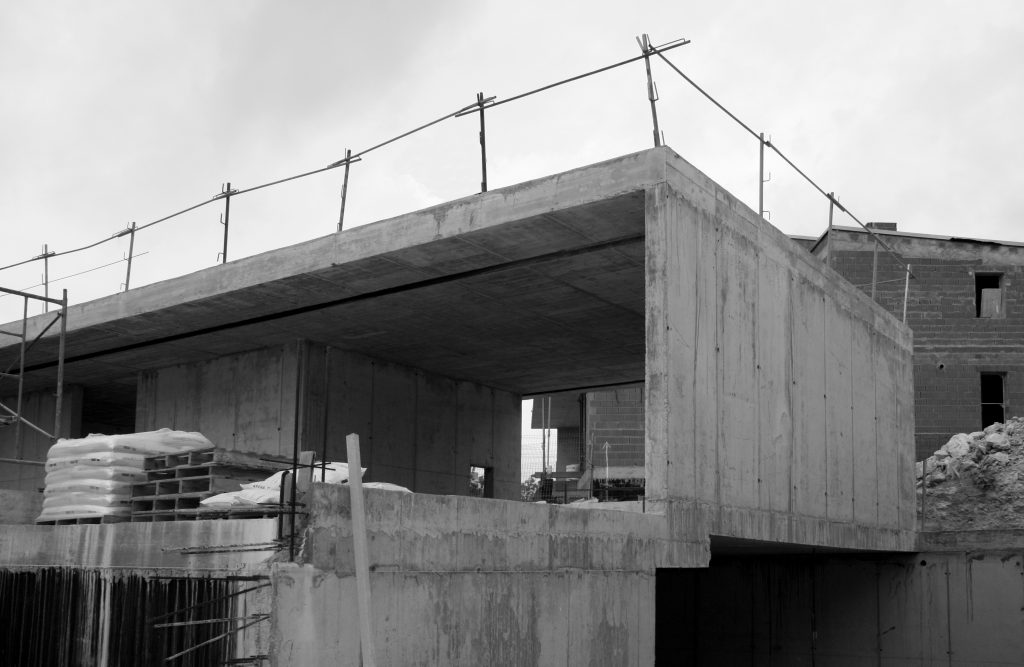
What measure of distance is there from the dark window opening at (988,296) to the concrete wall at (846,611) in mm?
12374

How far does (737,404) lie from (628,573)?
2991mm

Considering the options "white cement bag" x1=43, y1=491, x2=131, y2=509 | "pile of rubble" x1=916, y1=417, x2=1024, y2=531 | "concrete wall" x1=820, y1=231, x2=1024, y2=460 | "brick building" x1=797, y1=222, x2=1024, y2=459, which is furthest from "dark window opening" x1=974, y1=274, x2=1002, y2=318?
"white cement bag" x1=43, y1=491, x2=131, y2=509

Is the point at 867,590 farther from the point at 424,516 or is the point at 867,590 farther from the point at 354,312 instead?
the point at 424,516

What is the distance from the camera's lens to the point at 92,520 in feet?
39.2

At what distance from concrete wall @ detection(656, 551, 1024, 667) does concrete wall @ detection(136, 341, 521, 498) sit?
4990mm

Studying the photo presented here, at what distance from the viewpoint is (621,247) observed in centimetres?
1384

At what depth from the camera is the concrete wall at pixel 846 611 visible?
17891 millimetres

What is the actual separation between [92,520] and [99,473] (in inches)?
21.6

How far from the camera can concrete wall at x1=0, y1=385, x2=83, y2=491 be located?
77.5 feet

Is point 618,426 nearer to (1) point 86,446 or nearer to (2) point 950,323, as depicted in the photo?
(2) point 950,323

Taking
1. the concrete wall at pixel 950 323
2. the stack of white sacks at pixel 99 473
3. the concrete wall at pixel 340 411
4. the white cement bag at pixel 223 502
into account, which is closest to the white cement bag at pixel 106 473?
the stack of white sacks at pixel 99 473

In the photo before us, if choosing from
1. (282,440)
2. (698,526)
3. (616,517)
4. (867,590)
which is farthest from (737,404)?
(282,440)

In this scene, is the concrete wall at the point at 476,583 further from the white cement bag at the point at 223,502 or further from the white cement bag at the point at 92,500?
the white cement bag at the point at 92,500

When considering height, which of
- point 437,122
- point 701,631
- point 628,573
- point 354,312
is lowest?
point 701,631
